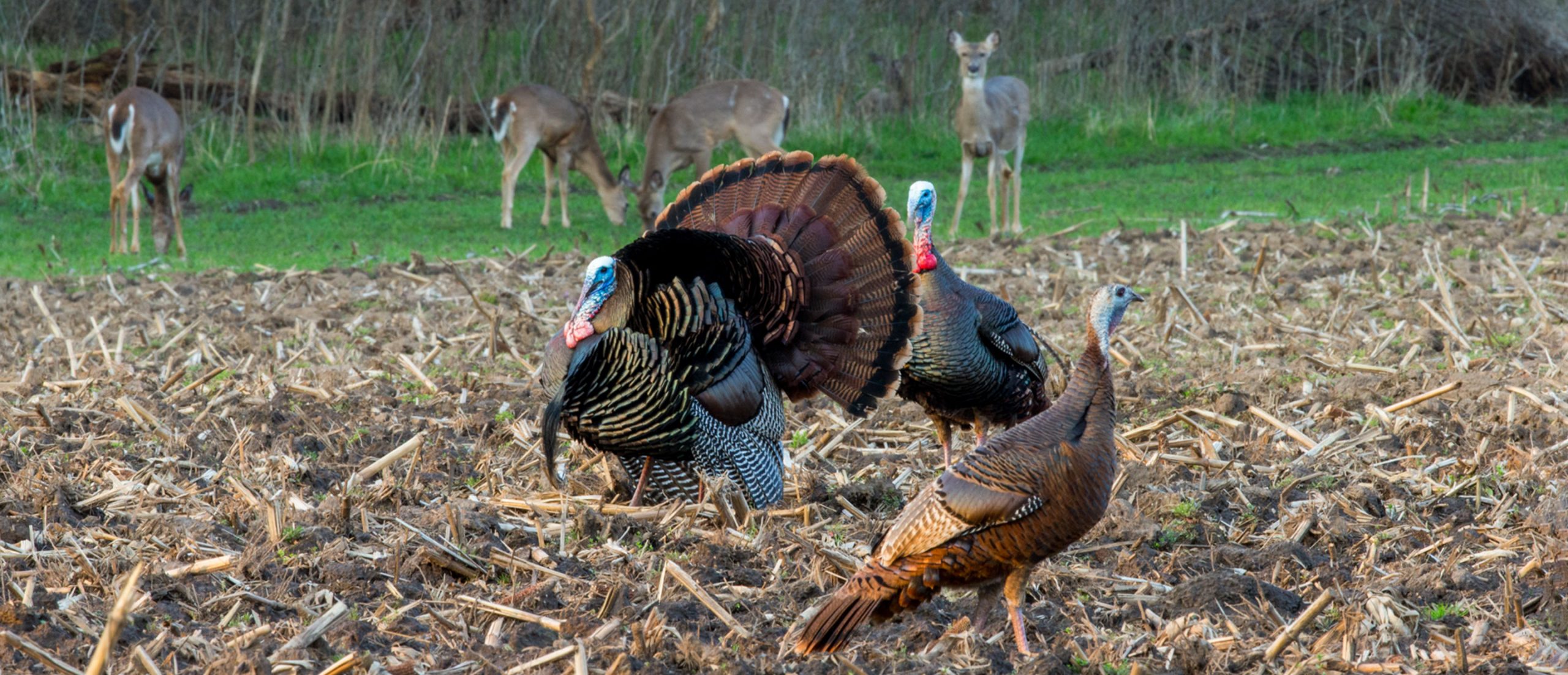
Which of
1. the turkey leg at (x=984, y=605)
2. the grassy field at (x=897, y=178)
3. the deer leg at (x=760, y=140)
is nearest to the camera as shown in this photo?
the turkey leg at (x=984, y=605)

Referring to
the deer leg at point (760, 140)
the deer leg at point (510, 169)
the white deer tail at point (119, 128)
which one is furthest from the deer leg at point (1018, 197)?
the white deer tail at point (119, 128)

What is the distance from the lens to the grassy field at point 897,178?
12.4 metres

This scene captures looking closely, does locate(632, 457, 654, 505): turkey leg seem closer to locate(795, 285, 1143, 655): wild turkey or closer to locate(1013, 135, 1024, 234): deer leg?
locate(795, 285, 1143, 655): wild turkey

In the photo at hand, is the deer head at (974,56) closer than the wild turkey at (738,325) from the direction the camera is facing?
No

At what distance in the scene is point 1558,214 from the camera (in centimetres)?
1085

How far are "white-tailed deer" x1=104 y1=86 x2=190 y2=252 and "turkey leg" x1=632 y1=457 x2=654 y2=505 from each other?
9039 mm

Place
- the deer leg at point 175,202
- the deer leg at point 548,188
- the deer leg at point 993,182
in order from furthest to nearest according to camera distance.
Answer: the deer leg at point 548,188, the deer leg at point 993,182, the deer leg at point 175,202

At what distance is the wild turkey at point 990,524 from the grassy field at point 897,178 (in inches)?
299

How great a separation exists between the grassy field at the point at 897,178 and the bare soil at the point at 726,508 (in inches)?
134

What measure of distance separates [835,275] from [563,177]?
1075cm

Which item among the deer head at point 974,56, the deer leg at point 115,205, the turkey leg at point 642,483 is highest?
the deer head at point 974,56

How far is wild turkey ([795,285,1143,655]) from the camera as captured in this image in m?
3.67

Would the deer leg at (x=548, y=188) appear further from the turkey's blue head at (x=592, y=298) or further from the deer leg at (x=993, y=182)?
the turkey's blue head at (x=592, y=298)

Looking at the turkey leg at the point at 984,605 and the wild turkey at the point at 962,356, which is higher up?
the wild turkey at the point at 962,356
